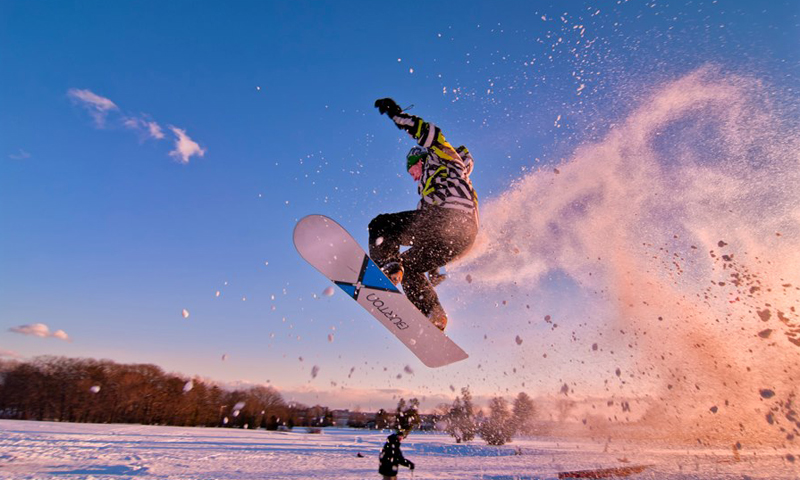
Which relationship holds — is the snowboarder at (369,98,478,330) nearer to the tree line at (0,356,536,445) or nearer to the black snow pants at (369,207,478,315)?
the black snow pants at (369,207,478,315)

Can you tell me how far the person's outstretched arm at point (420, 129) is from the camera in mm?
4570

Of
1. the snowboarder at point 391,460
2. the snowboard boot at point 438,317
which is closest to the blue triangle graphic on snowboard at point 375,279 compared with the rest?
the snowboard boot at point 438,317

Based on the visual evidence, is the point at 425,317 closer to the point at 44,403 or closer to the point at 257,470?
the point at 257,470

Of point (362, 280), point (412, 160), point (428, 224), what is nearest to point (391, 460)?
point (362, 280)

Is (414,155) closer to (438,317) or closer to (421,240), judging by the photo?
(421,240)

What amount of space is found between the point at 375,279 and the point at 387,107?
6.69 feet

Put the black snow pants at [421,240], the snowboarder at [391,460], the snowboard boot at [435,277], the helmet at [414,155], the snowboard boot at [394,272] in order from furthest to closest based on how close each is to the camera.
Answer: the snowboarder at [391,460]
the snowboard boot at [435,277]
the helmet at [414,155]
the snowboard boot at [394,272]
the black snow pants at [421,240]

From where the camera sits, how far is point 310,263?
502 cm

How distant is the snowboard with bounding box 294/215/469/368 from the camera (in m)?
4.80

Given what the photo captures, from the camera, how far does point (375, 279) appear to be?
190 inches

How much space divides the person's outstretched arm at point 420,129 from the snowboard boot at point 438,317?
1.79 meters

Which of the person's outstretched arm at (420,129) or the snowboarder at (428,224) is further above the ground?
the person's outstretched arm at (420,129)

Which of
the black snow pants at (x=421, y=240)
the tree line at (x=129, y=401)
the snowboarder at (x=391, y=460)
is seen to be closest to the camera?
the black snow pants at (x=421, y=240)

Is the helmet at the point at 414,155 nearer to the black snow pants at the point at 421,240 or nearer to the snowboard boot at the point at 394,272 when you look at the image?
the black snow pants at the point at 421,240
